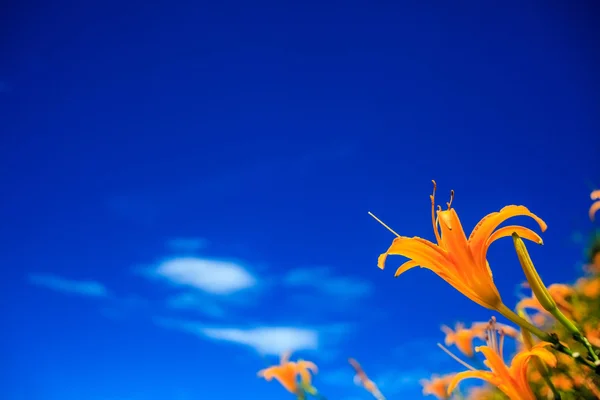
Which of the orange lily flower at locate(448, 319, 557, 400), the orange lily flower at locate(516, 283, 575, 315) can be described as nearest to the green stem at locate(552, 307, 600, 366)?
the orange lily flower at locate(448, 319, 557, 400)

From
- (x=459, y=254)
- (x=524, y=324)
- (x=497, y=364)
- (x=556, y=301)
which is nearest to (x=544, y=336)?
(x=524, y=324)

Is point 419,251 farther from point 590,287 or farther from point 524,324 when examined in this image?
point 590,287

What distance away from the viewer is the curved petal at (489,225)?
1243mm

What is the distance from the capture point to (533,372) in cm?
311

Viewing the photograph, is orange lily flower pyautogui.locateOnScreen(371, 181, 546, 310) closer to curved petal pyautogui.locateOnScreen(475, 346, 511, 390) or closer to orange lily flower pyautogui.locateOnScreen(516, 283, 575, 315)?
curved petal pyautogui.locateOnScreen(475, 346, 511, 390)

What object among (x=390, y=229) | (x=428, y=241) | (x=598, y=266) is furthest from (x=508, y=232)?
(x=598, y=266)

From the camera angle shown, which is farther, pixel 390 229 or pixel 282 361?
pixel 282 361

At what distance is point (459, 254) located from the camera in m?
1.35

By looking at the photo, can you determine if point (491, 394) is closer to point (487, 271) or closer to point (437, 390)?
point (437, 390)

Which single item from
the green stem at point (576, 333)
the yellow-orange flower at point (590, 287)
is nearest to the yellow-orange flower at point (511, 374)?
the green stem at point (576, 333)

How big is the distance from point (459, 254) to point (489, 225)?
130 mm

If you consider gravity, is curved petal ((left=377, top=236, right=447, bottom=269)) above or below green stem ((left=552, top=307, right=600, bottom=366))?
above

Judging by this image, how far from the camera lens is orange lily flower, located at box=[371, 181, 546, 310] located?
131cm

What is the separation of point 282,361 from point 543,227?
218cm
